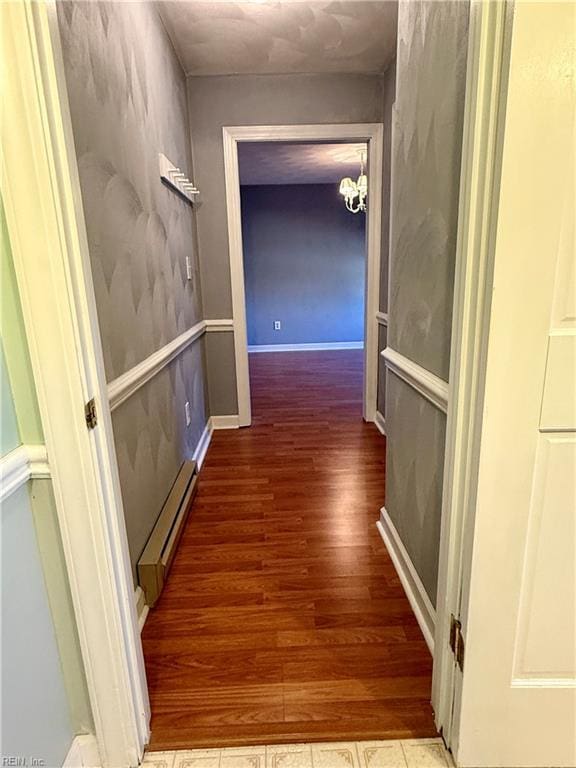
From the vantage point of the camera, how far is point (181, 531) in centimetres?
197

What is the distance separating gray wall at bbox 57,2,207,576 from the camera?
1.26 meters

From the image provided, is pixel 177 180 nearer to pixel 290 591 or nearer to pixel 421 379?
pixel 421 379

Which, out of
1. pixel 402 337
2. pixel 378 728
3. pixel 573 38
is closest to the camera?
pixel 573 38

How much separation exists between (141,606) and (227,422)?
1913mm

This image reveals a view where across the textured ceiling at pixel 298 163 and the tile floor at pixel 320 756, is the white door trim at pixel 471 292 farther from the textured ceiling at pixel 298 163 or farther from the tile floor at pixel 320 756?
the textured ceiling at pixel 298 163

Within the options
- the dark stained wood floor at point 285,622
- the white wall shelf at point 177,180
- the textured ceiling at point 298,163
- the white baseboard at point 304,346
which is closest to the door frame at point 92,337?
the dark stained wood floor at point 285,622

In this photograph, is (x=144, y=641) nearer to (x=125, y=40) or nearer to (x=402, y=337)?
(x=402, y=337)

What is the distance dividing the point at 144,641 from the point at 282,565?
1.92 ft

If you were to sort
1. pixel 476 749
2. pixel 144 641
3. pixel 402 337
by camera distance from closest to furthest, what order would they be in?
pixel 476 749 → pixel 144 641 → pixel 402 337

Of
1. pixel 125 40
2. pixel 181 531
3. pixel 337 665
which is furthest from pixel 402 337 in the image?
pixel 125 40

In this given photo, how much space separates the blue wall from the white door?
5709mm

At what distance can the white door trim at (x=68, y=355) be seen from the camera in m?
0.72

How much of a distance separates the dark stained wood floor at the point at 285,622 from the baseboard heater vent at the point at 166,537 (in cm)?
7

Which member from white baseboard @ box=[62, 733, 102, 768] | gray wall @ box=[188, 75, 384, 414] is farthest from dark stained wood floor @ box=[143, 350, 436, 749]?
gray wall @ box=[188, 75, 384, 414]
